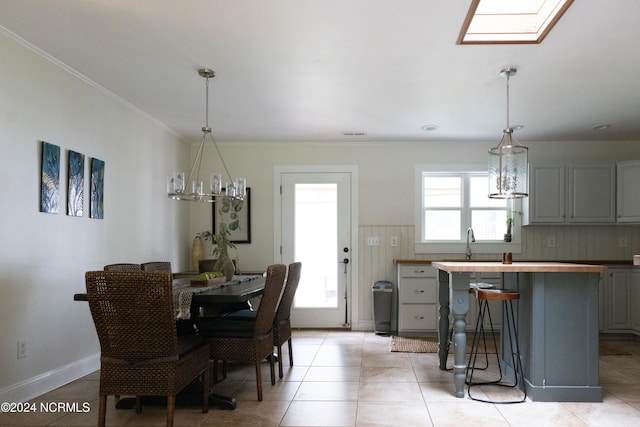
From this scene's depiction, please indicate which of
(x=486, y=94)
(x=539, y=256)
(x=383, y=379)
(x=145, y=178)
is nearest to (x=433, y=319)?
(x=539, y=256)

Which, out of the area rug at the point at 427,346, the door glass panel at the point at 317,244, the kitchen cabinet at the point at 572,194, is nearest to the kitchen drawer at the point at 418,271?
the area rug at the point at 427,346

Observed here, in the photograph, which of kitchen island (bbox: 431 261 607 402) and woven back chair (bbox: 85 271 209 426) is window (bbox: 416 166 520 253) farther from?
woven back chair (bbox: 85 271 209 426)

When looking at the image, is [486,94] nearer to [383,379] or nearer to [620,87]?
[620,87]

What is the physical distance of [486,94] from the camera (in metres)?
4.38

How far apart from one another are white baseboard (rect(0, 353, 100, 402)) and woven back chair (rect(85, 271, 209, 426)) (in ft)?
3.00

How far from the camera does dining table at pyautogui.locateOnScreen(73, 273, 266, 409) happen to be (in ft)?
9.91

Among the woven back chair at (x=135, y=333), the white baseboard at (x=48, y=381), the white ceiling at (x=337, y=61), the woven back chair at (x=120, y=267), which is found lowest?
the white baseboard at (x=48, y=381)

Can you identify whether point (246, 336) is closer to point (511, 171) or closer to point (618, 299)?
point (511, 171)

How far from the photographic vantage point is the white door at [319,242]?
6379 mm

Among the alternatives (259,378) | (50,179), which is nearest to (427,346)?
(259,378)

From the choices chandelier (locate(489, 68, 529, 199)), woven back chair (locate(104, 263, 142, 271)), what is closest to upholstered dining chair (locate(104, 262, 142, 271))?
woven back chair (locate(104, 263, 142, 271))

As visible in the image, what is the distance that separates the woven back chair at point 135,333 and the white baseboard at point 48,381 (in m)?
0.91

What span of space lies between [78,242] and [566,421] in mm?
3604

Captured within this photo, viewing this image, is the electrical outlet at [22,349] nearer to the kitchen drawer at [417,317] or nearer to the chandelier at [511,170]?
the chandelier at [511,170]
